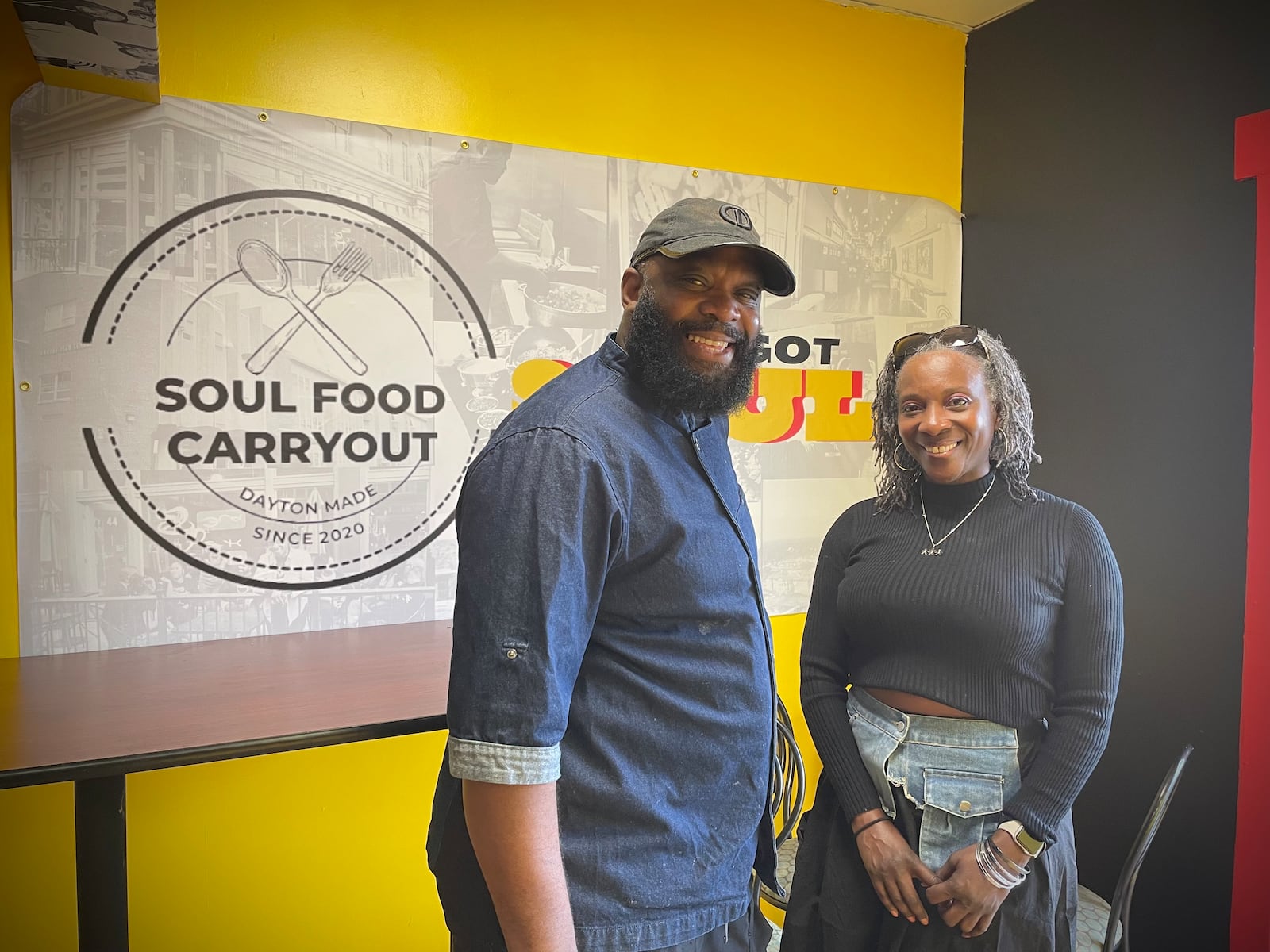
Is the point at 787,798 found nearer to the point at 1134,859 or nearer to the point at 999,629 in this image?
the point at 1134,859

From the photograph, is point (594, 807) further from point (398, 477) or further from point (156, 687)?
point (398, 477)

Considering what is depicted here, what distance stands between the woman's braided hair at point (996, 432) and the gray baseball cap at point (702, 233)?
1.72 feet

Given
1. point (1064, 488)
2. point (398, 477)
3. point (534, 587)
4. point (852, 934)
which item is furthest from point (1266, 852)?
point (398, 477)

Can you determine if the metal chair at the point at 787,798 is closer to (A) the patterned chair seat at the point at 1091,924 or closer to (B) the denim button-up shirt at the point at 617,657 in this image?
(A) the patterned chair seat at the point at 1091,924

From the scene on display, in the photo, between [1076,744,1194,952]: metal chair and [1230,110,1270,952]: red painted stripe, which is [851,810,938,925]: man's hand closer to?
[1076,744,1194,952]: metal chair

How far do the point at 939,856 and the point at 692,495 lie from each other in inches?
30.4

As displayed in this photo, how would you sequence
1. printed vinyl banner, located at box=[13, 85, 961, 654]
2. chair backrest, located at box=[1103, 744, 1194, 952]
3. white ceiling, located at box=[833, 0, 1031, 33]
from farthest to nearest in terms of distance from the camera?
white ceiling, located at box=[833, 0, 1031, 33]
printed vinyl banner, located at box=[13, 85, 961, 654]
chair backrest, located at box=[1103, 744, 1194, 952]

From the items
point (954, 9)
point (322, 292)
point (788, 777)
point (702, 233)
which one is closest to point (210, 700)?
point (322, 292)

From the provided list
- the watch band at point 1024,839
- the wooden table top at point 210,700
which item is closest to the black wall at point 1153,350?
the watch band at point 1024,839

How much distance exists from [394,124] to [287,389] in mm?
753

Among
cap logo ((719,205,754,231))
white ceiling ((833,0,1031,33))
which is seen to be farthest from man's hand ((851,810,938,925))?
white ceiling ((833,0,1031,33))

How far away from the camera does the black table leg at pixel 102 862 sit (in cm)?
144

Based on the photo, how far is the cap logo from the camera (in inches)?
47.3

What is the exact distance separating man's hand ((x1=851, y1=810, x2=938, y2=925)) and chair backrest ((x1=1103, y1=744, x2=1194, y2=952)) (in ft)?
1.79
